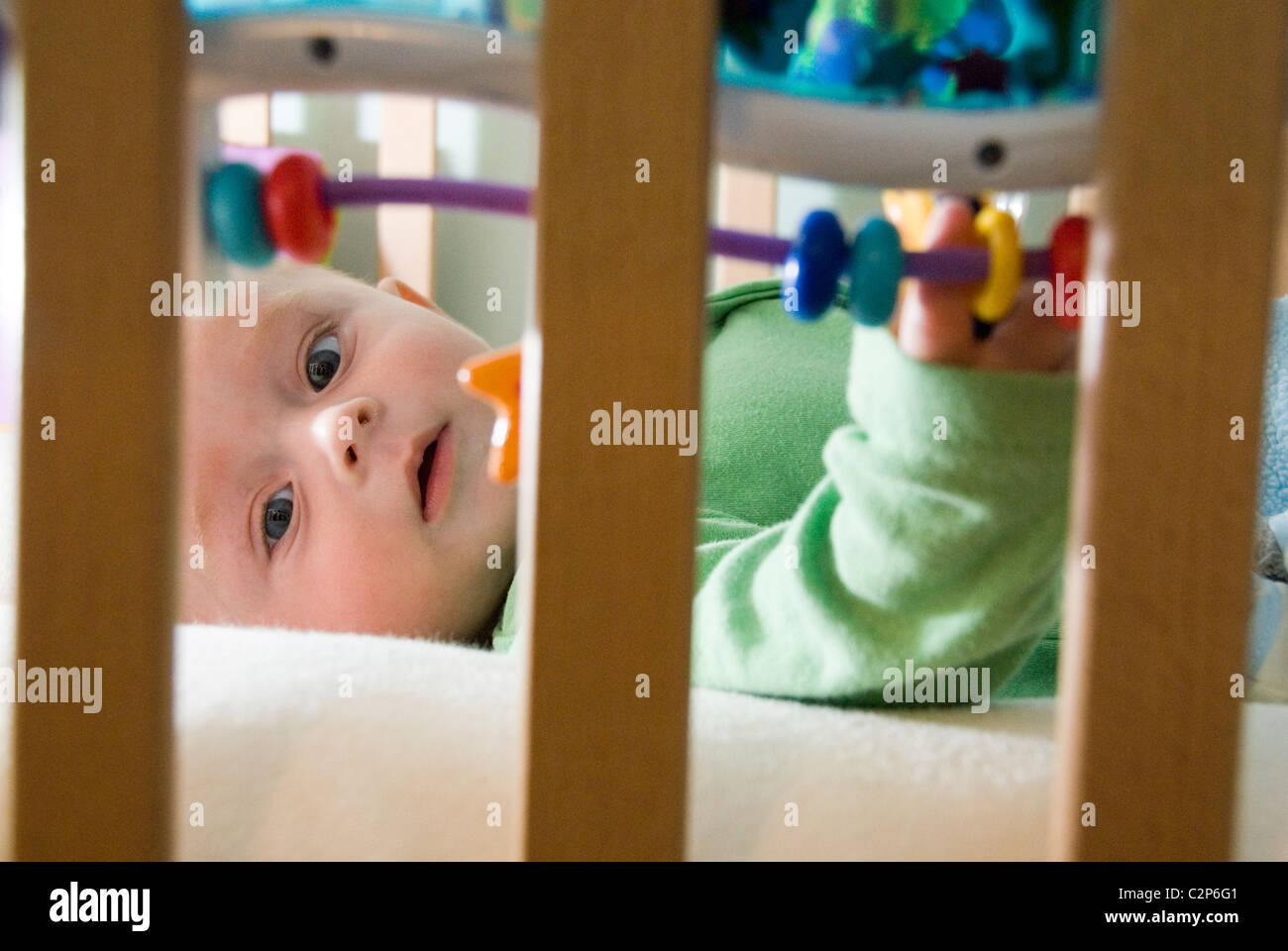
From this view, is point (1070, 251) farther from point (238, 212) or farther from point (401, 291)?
point (401, 291)

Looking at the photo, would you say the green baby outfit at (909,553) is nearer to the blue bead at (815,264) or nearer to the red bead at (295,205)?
the blue bead at (815,264)

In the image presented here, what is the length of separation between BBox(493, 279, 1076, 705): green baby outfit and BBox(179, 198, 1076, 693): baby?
0.63 feet

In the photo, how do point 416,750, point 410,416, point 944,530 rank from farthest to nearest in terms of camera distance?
1. point 410,416
2. point 944,530
3. point 416,750

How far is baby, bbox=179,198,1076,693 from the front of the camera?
3.25 ft

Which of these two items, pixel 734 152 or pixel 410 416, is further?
pixel 410 416

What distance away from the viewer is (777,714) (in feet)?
1.95

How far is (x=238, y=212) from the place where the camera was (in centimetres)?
45

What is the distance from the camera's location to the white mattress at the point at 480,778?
491 millimetres

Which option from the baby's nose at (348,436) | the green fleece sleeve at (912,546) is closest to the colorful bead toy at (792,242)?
the green fleece sleeve at (912,546)

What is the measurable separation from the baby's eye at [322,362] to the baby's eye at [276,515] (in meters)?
0.12

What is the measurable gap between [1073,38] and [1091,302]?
145 mm
